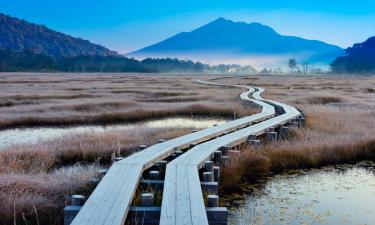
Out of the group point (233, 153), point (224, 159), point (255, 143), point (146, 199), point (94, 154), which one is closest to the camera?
point (146, 199)

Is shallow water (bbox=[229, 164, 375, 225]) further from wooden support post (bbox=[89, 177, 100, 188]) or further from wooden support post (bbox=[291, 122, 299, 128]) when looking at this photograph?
wooden support post (bbox=[291, 122, 299, 128])

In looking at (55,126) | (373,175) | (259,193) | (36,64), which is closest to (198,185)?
(259,193)

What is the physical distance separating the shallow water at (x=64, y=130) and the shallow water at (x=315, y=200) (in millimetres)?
8372

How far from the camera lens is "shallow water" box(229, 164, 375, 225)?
8.32 m

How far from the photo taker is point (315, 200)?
950 cm

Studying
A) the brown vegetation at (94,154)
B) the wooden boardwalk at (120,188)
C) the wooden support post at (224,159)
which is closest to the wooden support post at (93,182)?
the brown vegetation at (94,154)

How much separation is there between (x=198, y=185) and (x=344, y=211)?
11.1 feet

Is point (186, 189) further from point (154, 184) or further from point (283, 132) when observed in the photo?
point (283, 132)

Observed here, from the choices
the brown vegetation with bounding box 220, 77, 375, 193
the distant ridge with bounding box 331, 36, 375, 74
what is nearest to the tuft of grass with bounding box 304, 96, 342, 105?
the brown vegetation with bounding box 220, 77, 375, 193

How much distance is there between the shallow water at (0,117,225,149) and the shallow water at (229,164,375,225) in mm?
8372

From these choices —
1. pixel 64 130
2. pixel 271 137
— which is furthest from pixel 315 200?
pixel 64 130

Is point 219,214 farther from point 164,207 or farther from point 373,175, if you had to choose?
point 373,175

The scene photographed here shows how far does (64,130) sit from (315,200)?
40.4 ft

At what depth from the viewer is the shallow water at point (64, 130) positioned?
54.5 ft
